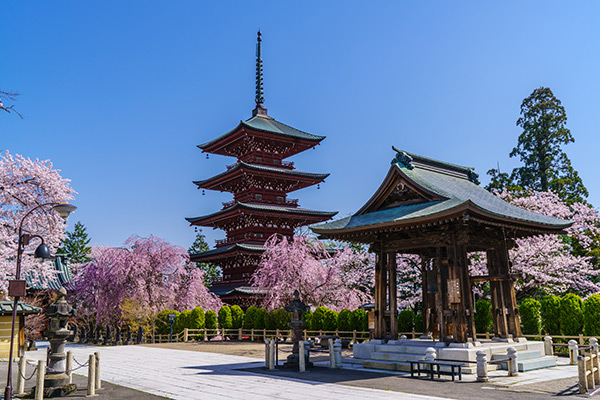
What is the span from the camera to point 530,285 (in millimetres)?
28750

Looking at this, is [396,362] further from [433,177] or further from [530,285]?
[530,285]

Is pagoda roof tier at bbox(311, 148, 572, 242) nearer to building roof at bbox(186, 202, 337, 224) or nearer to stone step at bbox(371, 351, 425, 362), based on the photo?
stone step at bbox(371, 351, 425, 362)

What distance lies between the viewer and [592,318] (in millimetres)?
20125

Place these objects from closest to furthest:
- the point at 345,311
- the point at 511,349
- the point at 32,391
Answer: the point at 32,391, the point at 511,349, the point at 345,311

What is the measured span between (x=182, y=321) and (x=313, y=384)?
22111 millimetres

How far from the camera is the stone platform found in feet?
47.3

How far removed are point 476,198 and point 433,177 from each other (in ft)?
6.10

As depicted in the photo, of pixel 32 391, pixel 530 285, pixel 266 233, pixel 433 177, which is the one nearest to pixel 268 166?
pixel 266 233

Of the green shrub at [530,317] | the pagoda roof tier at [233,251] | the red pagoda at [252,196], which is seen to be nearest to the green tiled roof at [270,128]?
the red pagoda at [252,196]

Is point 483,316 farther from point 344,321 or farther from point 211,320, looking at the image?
point 211,320

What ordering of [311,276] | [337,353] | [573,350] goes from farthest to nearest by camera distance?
1. [311,276]
2. [337,353]
3. [573,350]

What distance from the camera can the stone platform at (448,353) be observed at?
14422mm

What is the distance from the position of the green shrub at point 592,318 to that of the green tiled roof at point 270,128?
2855 centimetres

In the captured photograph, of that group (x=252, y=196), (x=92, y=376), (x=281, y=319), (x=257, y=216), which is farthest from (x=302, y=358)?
(x=252, y=196)
